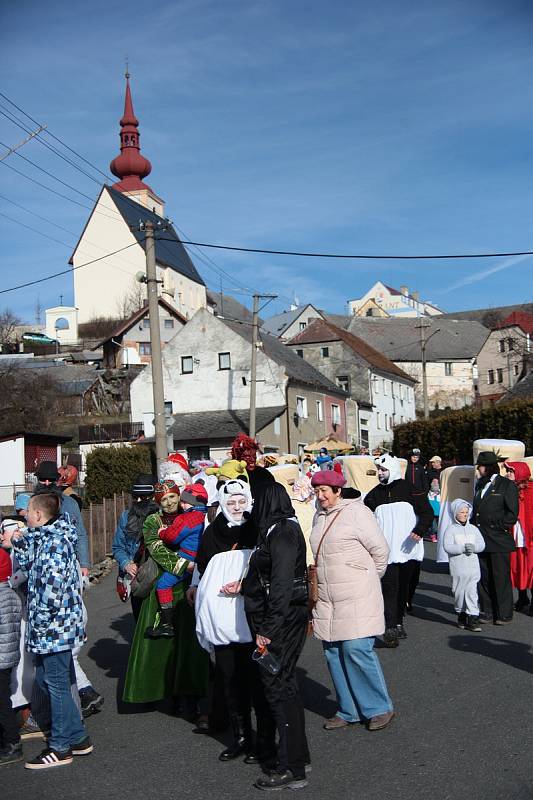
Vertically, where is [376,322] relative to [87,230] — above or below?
below

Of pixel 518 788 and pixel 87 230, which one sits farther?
pixel 87 230

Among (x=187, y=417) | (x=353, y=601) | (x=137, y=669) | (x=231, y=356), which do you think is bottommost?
(x=137, y=669)

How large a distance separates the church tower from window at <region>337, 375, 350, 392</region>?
41.3 meters

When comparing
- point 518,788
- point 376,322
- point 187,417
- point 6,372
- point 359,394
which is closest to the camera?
point 518,788

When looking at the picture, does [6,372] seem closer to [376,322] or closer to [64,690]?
[64,690]

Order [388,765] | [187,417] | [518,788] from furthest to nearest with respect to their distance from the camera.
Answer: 1. [187,417]
2. [388,765]
3. [518,788]

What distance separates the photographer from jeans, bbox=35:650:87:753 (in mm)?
6012

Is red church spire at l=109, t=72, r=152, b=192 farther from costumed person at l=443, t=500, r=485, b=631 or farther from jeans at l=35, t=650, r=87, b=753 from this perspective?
→ jeans at l=35, t=650, r=87, b=753

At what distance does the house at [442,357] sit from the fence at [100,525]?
6469 cm

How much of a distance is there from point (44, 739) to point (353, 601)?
2.53 meters

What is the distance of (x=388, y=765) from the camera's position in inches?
221

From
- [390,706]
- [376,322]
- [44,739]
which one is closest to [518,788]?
[390,706]

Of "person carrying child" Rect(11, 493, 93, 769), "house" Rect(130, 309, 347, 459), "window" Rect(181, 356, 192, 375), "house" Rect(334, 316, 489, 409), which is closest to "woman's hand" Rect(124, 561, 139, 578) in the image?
"person carrying child" Rect(11, 493, 93, 769)

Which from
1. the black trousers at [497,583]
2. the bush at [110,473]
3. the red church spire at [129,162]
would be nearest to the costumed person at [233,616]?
the black trousers at [497,583]
